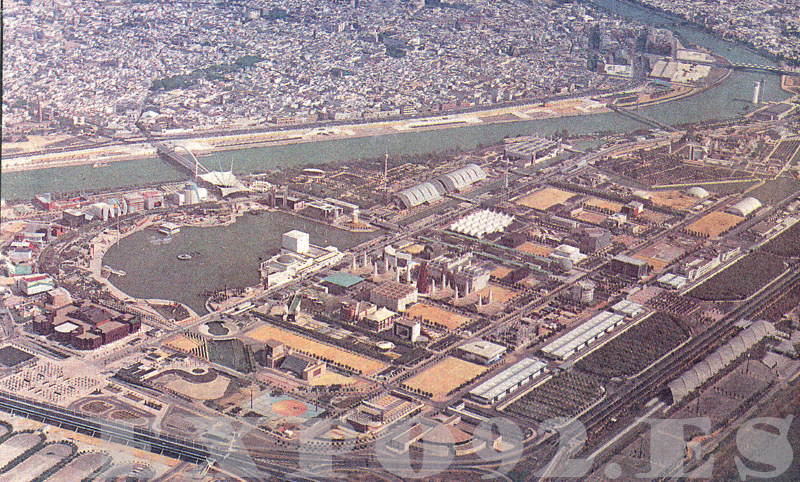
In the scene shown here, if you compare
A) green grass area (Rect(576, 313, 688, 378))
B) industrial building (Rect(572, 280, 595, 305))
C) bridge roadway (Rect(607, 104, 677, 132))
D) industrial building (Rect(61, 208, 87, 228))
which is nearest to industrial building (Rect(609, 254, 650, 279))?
industrial building (Rect(572, 280, 595, 305))

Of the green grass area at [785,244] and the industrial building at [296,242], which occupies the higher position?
the industrial building at [296,242]

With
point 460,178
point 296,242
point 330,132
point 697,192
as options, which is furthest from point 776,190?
point 296,242

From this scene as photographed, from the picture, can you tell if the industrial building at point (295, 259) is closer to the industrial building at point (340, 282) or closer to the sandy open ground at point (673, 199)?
the industrial building at point (340, 282)

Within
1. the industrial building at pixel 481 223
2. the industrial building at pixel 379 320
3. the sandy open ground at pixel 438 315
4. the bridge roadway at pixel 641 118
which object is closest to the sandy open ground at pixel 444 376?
the sandy open ground at pixel 438 315

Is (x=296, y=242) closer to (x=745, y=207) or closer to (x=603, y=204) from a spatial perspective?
(x=603, y=204)

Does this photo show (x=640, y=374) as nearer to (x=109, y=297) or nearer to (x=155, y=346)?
(x=155, y=346)
